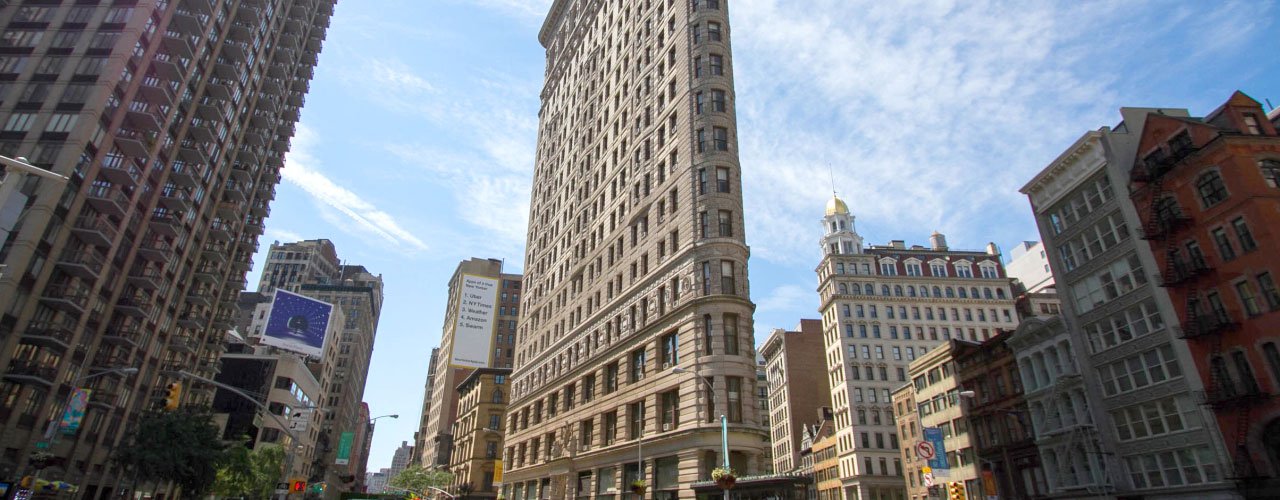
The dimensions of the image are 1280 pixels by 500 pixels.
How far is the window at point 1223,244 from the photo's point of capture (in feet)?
127

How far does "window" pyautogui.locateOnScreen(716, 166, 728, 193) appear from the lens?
44.5 metres

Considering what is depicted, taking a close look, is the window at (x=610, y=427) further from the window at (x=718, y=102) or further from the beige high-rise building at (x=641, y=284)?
the window at (x=718, y=102)

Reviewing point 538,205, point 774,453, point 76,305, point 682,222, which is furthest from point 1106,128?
point 774,453

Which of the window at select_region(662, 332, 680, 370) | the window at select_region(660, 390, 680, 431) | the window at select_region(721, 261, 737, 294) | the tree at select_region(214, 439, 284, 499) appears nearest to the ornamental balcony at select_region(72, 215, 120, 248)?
the tree at select_region(214, 439, 284, 499)

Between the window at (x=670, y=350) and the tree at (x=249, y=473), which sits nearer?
the window at (x=670, y=350)

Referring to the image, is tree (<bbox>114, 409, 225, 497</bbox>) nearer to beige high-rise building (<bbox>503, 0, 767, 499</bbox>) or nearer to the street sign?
beige high-rise building (<bbox>503, 0, 767, 499</bbox>)

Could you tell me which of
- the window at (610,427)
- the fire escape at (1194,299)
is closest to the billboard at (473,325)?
the window at (610,427)

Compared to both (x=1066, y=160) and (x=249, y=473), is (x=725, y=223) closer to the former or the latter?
(x=1066, y=160)

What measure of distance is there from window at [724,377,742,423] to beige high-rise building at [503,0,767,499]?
9cm

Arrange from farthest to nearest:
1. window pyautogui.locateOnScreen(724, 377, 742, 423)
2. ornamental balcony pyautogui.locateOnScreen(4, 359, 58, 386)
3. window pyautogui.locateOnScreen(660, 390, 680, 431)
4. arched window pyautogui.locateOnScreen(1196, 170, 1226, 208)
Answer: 1. ornamental balcony pyautogui.locateOnScreen(4, 359, 58, 386)
2. window pyautogui.locateOnScreen(660, 390, 680, 431)
3. arched window pyautogui.locateOnScreen(1196, 170, 1226, 208)
4. window pyautogui.locateOnScreen(724, 377, 742, 423)

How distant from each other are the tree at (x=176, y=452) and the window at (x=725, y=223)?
4180 cm

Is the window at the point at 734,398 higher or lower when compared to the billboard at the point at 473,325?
lower

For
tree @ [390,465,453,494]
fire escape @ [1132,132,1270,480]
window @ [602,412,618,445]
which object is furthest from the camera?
tree @ [390,465,453,494]

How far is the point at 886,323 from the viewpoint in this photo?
102m
